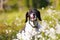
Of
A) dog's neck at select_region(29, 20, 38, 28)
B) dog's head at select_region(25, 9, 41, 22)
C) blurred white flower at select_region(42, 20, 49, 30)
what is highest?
dog's head at select_region(25, 9, 41, 22)

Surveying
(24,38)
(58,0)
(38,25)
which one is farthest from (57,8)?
(24,38)

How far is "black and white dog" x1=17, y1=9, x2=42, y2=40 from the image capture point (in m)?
2.48

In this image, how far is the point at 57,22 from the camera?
8.42ft

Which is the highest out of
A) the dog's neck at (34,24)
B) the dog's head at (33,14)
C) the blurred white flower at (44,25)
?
the dog's head at (33,14)

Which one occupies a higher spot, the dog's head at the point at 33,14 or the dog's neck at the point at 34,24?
the dog's head at the point at 33,14

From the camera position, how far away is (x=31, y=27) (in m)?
2.48

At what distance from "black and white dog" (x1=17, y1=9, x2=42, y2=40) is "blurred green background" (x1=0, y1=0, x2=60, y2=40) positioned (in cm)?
7

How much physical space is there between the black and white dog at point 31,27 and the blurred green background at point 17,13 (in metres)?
0.07

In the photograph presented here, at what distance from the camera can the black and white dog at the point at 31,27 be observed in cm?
248

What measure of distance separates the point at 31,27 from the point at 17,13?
0.24 meters

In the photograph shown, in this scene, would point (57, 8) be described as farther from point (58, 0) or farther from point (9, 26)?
point (9, 26)

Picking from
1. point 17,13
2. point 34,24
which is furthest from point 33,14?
point 17,13

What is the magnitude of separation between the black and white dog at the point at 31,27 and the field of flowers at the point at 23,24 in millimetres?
61

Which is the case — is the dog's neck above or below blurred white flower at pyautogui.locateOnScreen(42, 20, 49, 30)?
above
